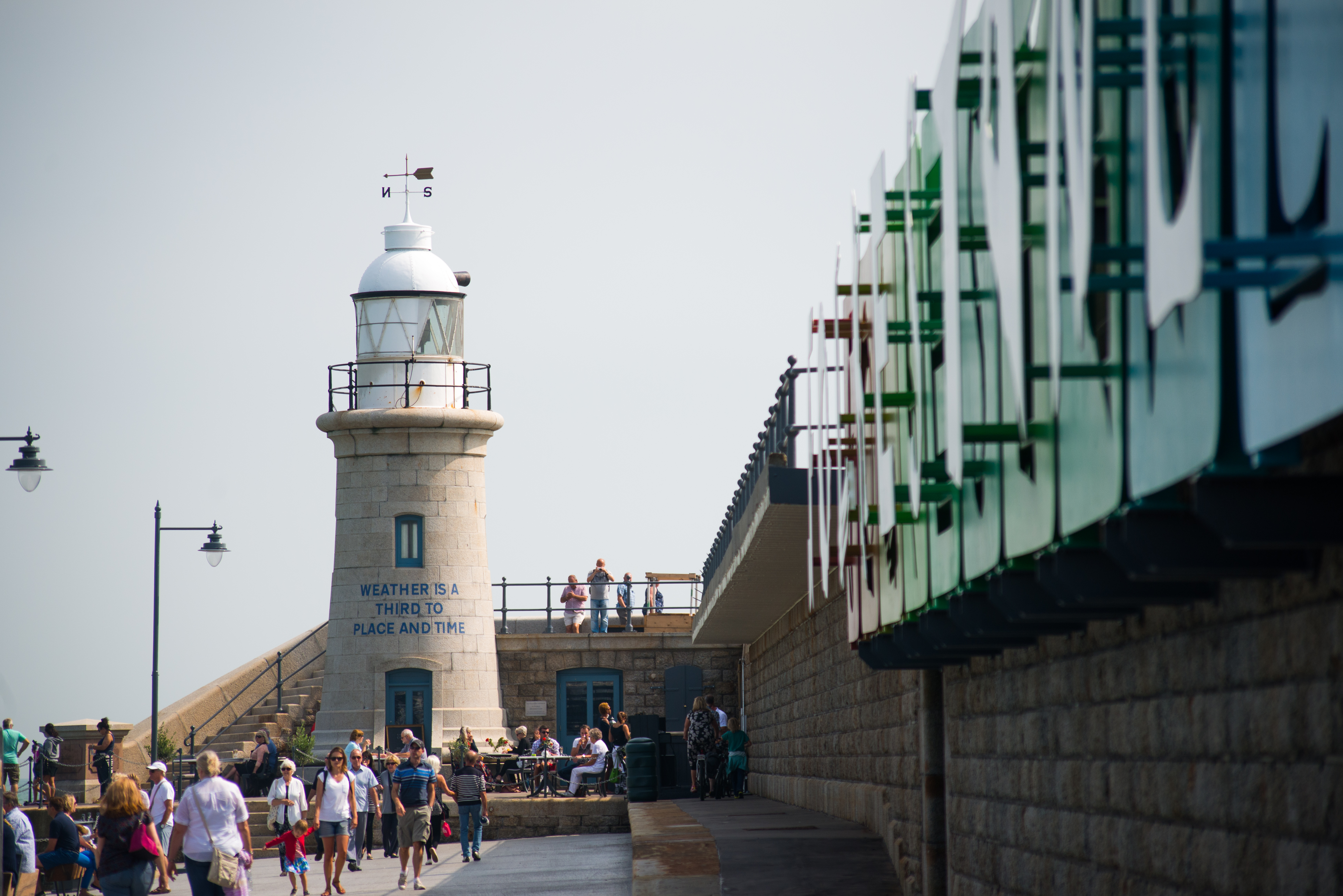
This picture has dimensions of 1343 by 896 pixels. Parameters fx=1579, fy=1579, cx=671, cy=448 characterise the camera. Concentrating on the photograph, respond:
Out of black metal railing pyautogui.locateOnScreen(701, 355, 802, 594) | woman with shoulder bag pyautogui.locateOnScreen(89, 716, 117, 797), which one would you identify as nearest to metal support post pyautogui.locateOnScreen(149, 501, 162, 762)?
woman with shoulder bag pyautogui.locateOnScreen(89, 716, 117, 797)

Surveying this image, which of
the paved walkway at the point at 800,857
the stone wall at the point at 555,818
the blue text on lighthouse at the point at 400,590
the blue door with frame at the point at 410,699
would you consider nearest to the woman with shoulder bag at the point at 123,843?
the paved walkway at the point at 800,857

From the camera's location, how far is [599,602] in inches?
1427

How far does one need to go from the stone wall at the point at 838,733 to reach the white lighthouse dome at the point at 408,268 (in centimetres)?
1011

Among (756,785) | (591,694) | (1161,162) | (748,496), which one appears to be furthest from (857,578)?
(591,694)

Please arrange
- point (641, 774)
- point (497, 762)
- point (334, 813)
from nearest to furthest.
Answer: point (334, 813) → point (641, 774) → point (497, 762)

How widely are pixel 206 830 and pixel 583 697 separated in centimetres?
2461

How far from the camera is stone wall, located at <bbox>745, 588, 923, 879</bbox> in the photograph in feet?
41.1

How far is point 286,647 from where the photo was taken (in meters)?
39.1

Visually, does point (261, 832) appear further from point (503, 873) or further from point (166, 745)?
point (503, 873)

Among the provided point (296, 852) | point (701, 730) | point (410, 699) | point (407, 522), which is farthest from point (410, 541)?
point (296, 852)

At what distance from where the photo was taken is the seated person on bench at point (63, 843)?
15398mm

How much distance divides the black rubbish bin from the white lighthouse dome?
10.9 meters

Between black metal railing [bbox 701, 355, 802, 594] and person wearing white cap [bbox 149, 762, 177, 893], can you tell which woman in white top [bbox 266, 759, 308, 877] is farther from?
black metal railing [bbox 701, 355, 802, 594]

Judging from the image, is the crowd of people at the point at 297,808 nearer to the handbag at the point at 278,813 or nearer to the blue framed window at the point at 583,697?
the handbag at the point at 278,813
